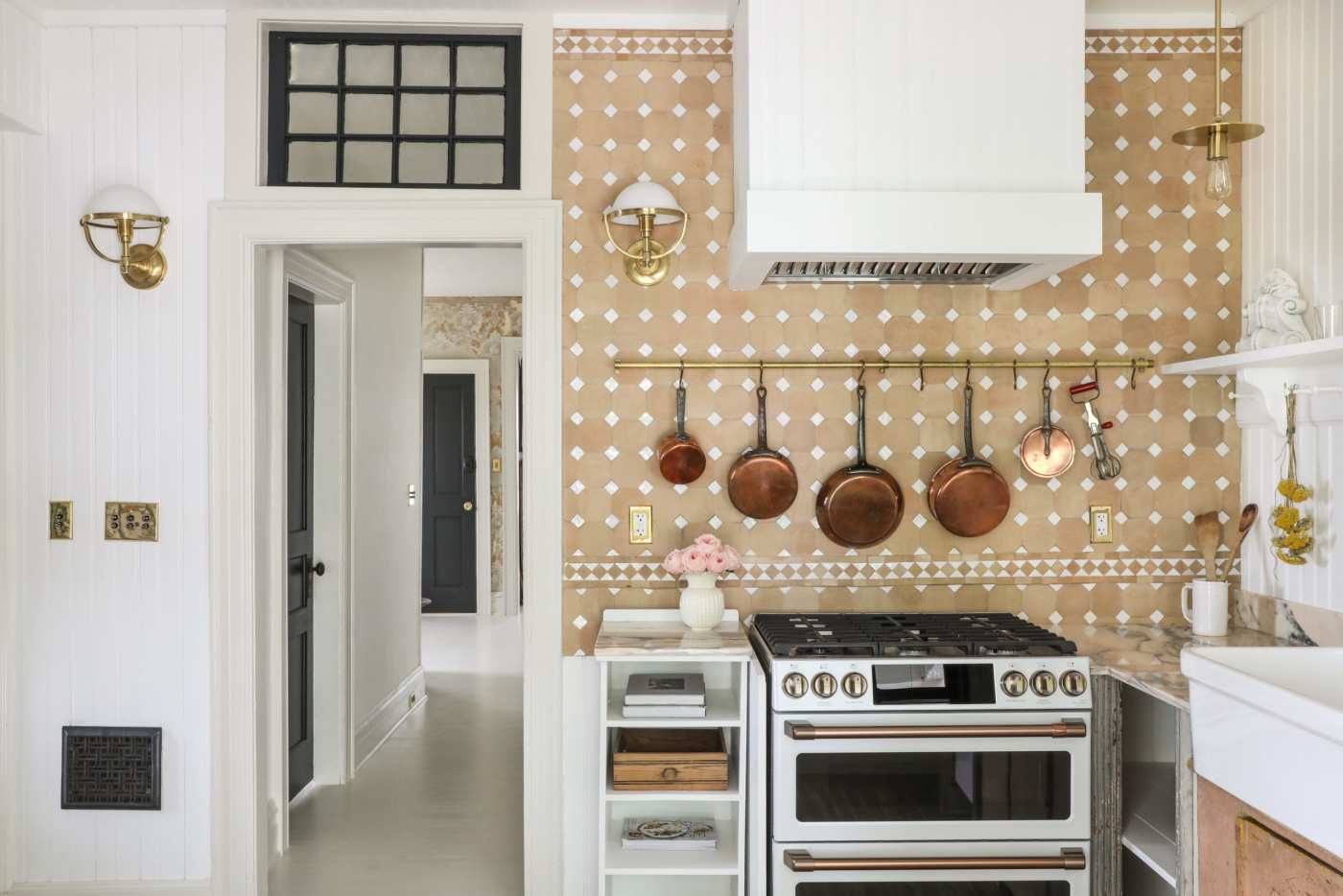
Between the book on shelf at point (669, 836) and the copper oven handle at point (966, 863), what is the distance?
0.33 metres

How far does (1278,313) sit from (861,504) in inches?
51.4

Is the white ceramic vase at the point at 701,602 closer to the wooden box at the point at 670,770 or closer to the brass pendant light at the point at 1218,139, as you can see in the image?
the wooden box at the point at 670,770

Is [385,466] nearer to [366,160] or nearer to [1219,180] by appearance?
[366,160]

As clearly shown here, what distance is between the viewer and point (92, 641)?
301 centimetres

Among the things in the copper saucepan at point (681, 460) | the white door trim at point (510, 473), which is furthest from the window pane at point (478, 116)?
the white door trim at point (510, 473)

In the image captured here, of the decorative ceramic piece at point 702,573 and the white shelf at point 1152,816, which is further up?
the decorative ceramic piece at point 702,573

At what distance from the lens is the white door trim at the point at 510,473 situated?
26.0 feet

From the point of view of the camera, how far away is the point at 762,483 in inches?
118

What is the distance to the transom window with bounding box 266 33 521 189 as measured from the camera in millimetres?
3088

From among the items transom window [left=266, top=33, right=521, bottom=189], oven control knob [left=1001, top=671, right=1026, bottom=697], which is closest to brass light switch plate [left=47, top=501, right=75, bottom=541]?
transom window [left=266, top=33, right=521, bottom=189]

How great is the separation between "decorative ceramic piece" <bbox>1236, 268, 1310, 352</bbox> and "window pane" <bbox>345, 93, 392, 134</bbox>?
108 inches

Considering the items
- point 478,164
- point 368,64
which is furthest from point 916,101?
point 368,64

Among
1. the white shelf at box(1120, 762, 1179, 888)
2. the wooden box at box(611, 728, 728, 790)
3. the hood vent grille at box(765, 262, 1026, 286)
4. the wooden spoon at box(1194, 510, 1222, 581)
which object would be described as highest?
the hood vent grille at box(765, 262, 1026, 286)

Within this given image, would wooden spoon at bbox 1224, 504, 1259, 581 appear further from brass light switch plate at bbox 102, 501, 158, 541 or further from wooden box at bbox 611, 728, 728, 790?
brass light switch plate at bbox 102, 501, 158, 541
